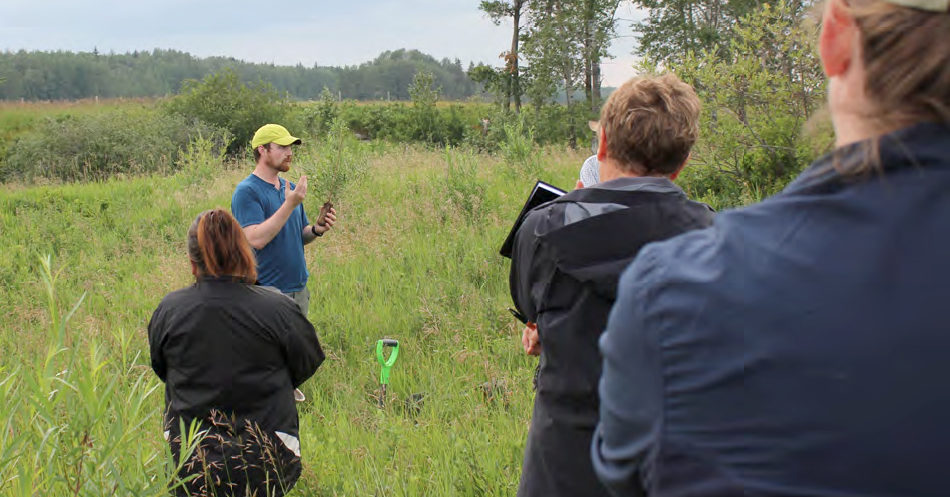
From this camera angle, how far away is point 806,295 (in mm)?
793

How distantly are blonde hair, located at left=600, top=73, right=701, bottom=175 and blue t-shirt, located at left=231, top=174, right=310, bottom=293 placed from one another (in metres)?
3.01

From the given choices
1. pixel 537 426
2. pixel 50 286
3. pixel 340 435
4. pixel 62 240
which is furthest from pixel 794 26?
pixel 62 240

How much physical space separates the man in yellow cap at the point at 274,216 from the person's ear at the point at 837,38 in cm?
378

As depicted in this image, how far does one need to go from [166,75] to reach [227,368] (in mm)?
118385

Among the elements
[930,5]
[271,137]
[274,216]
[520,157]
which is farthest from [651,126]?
[520,157]

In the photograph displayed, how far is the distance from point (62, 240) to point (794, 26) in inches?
414

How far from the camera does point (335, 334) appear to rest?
19.2 feet

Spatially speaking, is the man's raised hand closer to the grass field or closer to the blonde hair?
the grass field

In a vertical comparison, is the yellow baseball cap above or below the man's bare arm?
above

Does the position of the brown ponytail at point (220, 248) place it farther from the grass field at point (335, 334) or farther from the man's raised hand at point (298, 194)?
the man's raised hand at point (298, 194)

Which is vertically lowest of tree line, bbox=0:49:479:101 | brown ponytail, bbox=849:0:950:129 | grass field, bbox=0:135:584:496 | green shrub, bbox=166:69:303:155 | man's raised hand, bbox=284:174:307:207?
grass field, bbox=0:135:584:496

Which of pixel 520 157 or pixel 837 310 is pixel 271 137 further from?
pixel 520 157

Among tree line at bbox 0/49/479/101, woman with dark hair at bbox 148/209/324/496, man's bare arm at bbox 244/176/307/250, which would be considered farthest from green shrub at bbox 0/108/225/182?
tree line at bbox 0/49/479/101

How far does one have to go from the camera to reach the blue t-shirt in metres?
4.47
